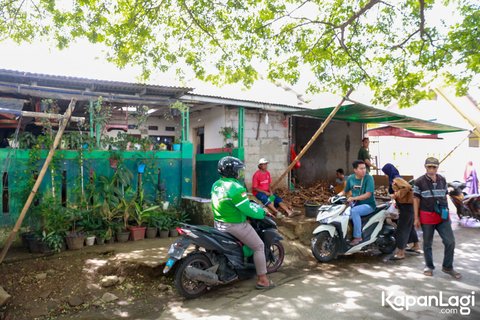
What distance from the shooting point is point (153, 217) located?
7.04 metres

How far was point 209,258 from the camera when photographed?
4.38 metres

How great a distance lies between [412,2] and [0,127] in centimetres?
978

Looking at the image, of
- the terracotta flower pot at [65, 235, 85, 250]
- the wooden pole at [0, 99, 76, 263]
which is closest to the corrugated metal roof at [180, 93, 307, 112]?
the wooden pole at [0, 99, 76, 263]

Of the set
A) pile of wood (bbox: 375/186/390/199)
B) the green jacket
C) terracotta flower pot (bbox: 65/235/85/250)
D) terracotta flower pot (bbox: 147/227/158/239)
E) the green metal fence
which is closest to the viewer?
the green jacket

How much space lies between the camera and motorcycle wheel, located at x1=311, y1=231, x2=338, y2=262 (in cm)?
567

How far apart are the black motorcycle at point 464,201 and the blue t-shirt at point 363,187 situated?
15.7 ft

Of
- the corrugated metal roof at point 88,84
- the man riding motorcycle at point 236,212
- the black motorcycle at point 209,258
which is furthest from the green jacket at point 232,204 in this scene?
the corrugated metal roof at point 88,84

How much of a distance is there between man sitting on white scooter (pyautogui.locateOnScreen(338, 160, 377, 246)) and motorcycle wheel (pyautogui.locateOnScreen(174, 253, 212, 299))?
2786 mm

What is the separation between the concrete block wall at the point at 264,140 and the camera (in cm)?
995

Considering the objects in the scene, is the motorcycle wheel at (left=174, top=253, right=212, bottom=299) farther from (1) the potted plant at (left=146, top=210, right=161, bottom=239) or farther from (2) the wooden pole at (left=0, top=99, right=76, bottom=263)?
(1) the potted plant at (left=146, top=210, right=161, bottom=239)

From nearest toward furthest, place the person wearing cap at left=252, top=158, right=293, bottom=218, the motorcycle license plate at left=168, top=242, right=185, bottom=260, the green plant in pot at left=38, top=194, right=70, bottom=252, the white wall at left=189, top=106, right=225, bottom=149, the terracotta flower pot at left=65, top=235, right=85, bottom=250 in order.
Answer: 1. the motorcycle license plate at left=168, top=242, right=185, bottom=260
2. the green plant in pot at left=38, top=194, right=70, bottom=252
3. the terracotta flower pot at left=65, top=235, right=85, bottom=250
4. the person wearing cap at left=252, top=158, right=293, bottom=218
5. the white wall at left=189, top=106, right=225, bottom=149

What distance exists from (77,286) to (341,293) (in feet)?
11.4

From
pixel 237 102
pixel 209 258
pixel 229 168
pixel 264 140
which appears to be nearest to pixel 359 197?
pixel 229 168

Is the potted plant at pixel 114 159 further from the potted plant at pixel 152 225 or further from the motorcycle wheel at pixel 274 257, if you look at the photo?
the motorcycle wheel at pixel 274 257
